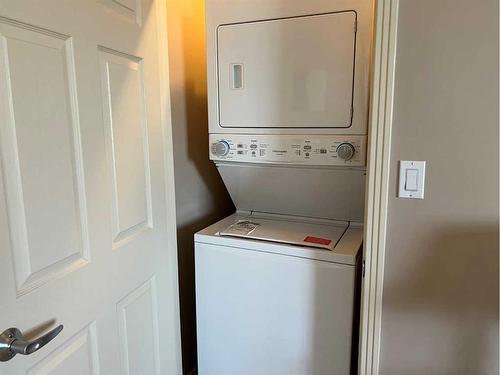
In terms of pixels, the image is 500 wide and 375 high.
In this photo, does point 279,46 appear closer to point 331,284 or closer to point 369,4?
point 369,4

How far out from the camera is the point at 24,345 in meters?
0.79

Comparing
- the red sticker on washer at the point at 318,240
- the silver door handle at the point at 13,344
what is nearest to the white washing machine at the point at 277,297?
the red sticker on washer at the point at 318,240

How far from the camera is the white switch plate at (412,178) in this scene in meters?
1.04

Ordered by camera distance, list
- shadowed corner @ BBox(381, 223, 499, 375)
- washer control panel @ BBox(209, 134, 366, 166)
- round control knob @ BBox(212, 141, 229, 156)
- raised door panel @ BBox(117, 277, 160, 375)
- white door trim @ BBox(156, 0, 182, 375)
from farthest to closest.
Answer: round control knob @ BBox(212, 141, 229, 156), washer control panel @ BBox(209, 134, 366, 166), white door trim @ BBox(156, 0, 182, 375), raised door panel @ BBox(117, 277, 160, 375), shadowed corner @ BBox(381, 223, 499, 375)

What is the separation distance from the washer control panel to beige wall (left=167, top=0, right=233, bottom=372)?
0.21 m

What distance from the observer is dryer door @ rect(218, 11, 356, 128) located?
4.59 ft

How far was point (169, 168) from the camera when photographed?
143 cm

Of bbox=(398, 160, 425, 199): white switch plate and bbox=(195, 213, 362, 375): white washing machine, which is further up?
bbox=(398, 160, 425, 199): white switch plate

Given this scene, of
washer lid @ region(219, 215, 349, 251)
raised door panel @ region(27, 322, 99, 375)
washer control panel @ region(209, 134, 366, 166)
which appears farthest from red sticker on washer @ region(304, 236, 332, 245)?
raised door panel @ region(27, 322, 99, 375)

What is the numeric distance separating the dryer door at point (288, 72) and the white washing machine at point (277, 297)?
0.48 metres

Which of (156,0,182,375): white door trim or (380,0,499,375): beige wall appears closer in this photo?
(380,0,499,375): beige wall

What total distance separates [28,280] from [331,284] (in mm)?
1006

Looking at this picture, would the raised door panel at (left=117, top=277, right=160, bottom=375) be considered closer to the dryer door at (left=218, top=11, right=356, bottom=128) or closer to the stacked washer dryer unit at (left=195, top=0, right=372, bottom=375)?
the stacked washer dryer unit at (left=195, top=0, right=372, bottom=375)

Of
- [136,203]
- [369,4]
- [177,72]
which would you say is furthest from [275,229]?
[369,4]
